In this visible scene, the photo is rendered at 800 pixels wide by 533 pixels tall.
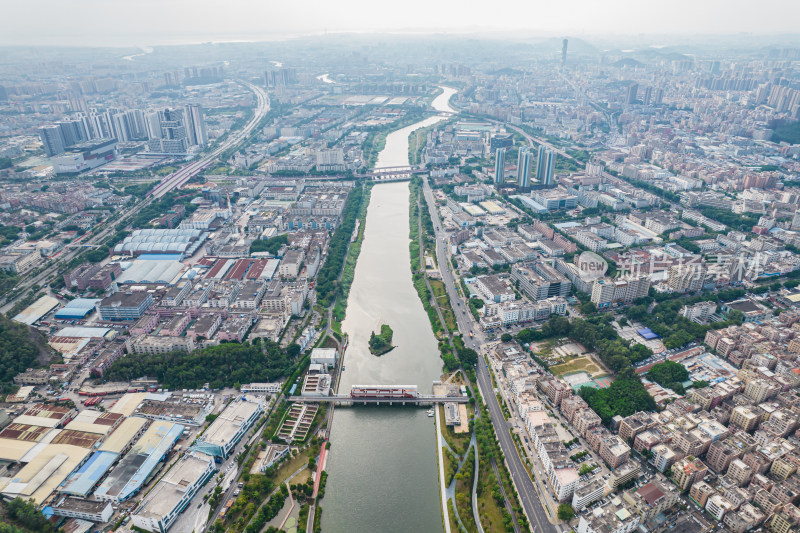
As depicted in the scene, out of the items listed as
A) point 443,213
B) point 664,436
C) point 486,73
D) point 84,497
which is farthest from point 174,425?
point 486,73

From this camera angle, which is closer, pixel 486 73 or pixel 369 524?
pixel 369 524

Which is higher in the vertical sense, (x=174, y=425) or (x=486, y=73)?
(x=486, y=73)

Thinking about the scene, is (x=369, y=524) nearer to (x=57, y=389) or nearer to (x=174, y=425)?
(x=174, y=425)

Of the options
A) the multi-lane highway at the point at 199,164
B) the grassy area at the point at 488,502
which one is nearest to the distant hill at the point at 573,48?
the multi-lane highway at the point at 199,164

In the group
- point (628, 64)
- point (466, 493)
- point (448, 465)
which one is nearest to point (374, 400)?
point (448, 465)

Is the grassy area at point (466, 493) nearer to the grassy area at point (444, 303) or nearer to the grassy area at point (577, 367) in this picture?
the grassy area at point (577, 367)

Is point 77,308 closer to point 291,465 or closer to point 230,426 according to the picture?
point 230,426

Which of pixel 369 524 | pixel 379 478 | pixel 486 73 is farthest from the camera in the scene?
pixel 486 73
